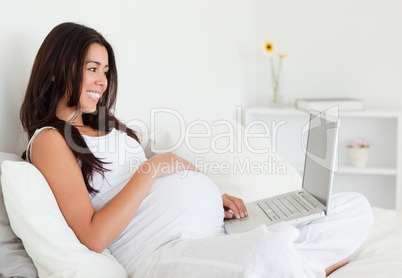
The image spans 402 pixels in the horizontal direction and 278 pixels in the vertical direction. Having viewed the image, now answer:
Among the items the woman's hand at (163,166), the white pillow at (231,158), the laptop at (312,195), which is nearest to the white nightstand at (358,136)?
the white pillow at (231,158)

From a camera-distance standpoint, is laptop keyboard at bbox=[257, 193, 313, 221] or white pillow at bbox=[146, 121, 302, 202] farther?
white pillow at bbox=[146, 121, 302, 202]

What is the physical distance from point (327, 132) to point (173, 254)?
601 mm

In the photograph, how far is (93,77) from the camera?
1.38 metres

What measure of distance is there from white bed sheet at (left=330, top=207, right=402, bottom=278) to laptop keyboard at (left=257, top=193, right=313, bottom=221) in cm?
19

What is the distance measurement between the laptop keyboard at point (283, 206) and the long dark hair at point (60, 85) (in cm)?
49

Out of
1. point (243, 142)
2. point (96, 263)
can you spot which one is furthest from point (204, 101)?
point (96, 263)

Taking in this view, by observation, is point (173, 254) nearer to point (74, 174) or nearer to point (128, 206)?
point (128, 206)

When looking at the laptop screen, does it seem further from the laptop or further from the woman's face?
the woman's face

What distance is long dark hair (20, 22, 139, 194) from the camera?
1286mm

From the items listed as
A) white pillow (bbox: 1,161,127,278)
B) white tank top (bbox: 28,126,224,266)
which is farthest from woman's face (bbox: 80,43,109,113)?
white pillow (bbox: 1,161,127,278)

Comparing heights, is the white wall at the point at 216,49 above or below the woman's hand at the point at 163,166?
above

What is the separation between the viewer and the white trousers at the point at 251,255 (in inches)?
38.5

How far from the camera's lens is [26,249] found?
1055mm

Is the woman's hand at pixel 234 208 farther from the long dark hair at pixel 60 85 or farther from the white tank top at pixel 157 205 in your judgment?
the long dark hair at pixel 60 85
